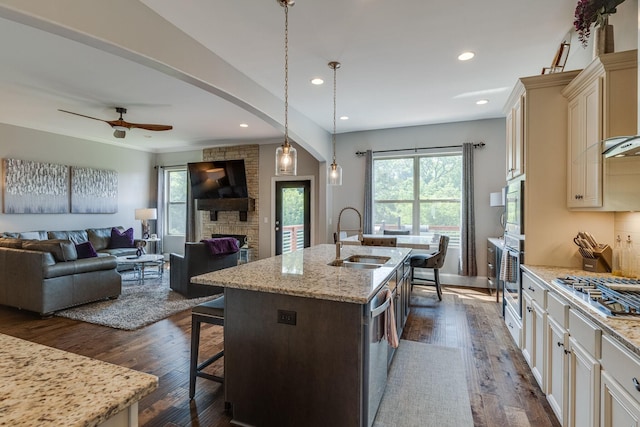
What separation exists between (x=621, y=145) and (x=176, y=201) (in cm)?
857

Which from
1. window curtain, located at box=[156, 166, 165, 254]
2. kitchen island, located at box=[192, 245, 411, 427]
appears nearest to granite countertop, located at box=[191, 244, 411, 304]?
kitchen island, located at box=[192, 245, 411, 427]

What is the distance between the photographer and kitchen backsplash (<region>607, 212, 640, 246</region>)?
2.17 meters

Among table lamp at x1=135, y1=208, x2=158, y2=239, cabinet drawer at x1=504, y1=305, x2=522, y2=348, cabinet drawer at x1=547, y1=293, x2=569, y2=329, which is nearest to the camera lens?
cabinet drawer at x1=547, y1=293, x2=569, y2=329

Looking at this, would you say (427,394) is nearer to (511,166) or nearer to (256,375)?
(256,375)

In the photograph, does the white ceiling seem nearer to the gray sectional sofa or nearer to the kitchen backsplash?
the kitchen backsplash

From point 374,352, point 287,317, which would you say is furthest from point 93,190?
point 374,352

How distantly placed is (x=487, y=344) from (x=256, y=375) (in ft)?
8.42

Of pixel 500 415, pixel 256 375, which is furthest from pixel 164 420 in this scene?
pixel 500 415

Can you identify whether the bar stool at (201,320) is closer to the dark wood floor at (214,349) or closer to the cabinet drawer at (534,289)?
the dark wood floor at (214,349)

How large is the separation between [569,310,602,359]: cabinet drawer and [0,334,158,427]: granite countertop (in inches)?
72.5

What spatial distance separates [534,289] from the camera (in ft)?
8.02

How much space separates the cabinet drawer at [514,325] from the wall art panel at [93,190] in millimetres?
7848

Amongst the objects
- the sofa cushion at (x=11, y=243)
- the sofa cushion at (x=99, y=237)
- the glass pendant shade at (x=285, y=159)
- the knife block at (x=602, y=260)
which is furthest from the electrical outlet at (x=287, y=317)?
the sofa cushion at (x=99, y=237)

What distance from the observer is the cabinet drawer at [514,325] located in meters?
2.95
